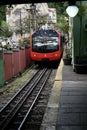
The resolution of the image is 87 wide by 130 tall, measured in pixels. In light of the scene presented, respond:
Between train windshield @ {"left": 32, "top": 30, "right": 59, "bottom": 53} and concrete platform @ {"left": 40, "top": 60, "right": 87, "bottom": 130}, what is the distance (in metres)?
13.1

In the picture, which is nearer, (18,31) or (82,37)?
(82,37)

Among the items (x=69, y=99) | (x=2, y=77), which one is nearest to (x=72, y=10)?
(x=69, y=99)

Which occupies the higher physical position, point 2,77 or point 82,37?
point 82,37

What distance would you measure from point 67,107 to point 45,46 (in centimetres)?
1883

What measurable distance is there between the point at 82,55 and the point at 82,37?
3.08 feet

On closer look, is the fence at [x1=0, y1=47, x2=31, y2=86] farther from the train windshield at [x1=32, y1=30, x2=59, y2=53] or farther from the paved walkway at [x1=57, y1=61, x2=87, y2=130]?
the train windshield at [x1=32, y1=30, x2=59, y2=53]

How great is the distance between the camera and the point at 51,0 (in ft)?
37.3

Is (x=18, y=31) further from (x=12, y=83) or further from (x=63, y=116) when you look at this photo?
(x=63, y=116)

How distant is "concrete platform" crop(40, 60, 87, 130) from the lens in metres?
8.73

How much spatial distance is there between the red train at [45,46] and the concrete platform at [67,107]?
13.1 m

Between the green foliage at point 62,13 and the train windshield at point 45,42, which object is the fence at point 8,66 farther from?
the train windshield at point 45,42

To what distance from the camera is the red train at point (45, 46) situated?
2928 centimetres

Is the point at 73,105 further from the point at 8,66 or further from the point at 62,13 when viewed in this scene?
the point at 62,13

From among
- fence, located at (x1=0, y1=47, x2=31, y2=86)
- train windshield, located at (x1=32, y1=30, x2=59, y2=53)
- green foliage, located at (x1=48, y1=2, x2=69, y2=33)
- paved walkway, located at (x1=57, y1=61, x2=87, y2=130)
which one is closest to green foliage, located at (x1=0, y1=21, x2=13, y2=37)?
fence, located at (x1=0, y1=47, x2=31, y2=86)
